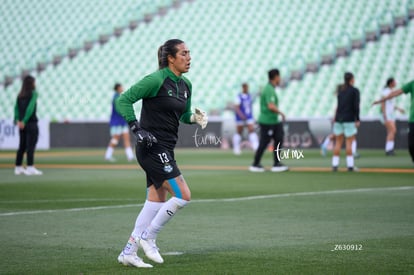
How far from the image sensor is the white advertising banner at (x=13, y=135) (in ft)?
119

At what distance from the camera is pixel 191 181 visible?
17484 mm

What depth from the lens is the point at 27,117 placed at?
19.2 meters

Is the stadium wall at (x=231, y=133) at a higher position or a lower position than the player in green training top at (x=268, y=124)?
lower

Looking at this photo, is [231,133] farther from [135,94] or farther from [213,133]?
[135,94]

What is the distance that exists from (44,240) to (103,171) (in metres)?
12.0

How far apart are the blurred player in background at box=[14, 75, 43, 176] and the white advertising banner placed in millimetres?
16784

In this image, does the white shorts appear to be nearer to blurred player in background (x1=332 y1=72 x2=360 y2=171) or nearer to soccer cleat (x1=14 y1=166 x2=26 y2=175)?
blurred player in background (x1=332 y1=72 x2=360 y2=171)

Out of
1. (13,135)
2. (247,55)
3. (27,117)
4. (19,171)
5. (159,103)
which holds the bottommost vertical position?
(13,135)

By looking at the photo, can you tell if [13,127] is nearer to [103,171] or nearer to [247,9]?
[247,9]

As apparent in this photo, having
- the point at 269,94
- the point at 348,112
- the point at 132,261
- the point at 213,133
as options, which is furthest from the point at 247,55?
the point at 132,261

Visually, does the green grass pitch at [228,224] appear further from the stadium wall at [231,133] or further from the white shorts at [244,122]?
the stadium wall at [231,133]

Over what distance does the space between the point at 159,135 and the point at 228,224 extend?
2.82 m

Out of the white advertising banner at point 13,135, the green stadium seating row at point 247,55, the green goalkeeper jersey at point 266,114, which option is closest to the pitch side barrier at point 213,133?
the white advertising banner at point 13,135

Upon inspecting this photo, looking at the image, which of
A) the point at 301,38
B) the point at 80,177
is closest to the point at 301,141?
the point at 301,38
